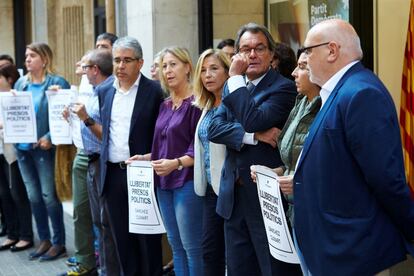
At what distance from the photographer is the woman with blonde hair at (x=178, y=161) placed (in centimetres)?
566

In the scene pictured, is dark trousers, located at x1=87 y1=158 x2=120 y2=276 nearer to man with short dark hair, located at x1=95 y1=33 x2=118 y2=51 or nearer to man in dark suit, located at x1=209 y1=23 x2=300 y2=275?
man with short dark hair, located at x1=95 y1=33 x2=118 y2=51

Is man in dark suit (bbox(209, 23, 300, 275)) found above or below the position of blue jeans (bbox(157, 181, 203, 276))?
above

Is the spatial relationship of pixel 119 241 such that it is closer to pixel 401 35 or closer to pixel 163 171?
pixel 163 171

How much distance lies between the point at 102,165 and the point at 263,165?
2010mm

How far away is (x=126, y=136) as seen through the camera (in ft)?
20.6

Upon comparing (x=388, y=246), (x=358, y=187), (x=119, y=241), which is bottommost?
(x=119, y=241)

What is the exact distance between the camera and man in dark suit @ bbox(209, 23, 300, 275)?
462cm

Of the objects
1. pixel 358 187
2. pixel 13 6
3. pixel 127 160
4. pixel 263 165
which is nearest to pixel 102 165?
pixel 127 160

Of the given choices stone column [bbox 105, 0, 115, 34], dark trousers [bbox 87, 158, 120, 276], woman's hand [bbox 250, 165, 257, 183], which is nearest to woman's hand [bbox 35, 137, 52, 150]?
dark trousers [bbox 87, 158, 120, 276]

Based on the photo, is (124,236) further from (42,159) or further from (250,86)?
(42,159)

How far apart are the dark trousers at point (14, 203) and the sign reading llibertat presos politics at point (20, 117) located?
0.68 metres

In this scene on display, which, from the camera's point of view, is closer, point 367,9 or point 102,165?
point 367,9

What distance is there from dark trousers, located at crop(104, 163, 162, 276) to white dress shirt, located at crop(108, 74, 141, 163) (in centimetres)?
12

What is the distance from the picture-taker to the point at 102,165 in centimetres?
637
